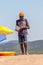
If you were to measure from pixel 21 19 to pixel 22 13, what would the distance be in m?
0.24

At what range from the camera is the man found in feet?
34.6

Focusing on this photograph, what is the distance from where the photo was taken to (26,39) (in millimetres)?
10555

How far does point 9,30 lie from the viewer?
12516 mm

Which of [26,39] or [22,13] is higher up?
[22,13]

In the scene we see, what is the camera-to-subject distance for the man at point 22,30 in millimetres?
10545

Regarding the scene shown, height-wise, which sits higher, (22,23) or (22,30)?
(22,23)

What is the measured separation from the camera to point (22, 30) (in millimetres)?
10664
